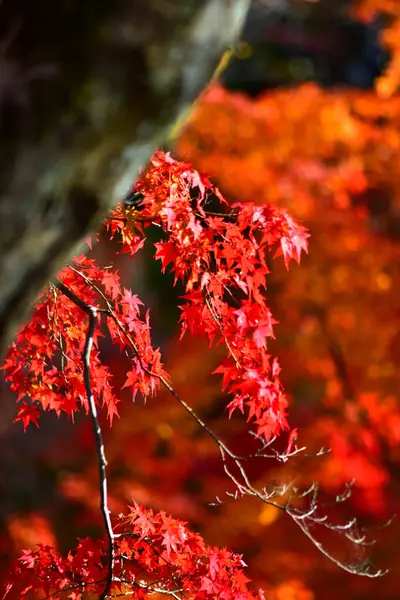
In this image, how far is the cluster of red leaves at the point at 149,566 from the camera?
279 cm

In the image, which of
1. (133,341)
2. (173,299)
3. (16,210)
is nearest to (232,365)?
(133,341)

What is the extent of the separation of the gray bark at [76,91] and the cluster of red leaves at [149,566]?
5.91ft

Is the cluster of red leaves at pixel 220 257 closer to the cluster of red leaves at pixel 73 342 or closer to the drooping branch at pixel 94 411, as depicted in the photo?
the cluster of red leaves at pixel 73 342

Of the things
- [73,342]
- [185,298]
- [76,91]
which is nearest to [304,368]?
[73,342]

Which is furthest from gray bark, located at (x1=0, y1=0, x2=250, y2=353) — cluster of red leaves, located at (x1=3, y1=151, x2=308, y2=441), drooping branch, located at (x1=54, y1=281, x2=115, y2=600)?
cluster of red leaves, located at (x1=3, y1=151, x2=308, y2=441)

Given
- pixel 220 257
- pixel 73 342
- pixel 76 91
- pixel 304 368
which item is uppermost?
pixel 76 91

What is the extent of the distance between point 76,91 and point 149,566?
2.12m

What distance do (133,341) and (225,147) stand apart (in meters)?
4.40

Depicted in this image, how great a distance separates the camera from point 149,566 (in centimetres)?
286

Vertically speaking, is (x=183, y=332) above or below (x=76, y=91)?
below

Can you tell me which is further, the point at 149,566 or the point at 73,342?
the point at 73,342

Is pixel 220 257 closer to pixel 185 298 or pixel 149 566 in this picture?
pixel 185 298

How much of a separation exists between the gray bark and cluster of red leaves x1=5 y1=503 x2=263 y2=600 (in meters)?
1.80

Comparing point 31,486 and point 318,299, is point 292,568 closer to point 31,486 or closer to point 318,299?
point 318,299
